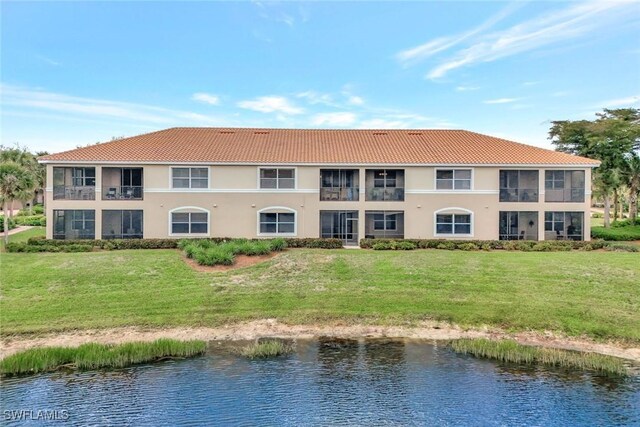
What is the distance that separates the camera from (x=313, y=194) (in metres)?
31.1

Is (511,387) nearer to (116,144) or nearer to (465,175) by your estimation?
(465,175)

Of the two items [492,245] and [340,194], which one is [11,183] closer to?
[340,194]

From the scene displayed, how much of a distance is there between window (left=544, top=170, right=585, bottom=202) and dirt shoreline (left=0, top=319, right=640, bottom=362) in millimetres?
17733

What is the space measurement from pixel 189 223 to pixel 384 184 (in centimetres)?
1425

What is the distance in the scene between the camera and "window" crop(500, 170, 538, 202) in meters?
31.4

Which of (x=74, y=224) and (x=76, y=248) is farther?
(x=74, y=224)

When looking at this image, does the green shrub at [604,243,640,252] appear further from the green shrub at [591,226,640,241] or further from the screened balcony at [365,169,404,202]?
the screened balcony at [365,169,404,202]

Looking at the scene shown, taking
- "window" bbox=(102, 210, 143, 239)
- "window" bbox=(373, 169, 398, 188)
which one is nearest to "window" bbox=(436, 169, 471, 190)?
"window" bbox=(373, 169, 398, 188)

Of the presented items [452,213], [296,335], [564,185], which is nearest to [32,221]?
[296,335]

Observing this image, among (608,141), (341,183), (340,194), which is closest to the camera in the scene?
(340,194)

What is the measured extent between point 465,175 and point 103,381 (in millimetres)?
26281

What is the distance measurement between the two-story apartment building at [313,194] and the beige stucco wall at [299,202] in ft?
0.23

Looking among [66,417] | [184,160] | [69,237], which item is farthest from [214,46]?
[66,417]

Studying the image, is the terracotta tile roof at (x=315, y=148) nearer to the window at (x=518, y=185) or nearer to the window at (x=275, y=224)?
the window at (x=518, y=185)
